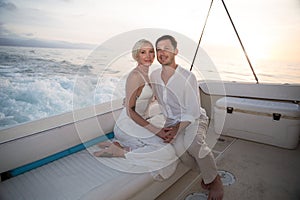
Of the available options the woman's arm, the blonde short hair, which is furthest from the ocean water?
the woman's arm

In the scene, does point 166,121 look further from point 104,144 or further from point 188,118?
Answer: point 104,144

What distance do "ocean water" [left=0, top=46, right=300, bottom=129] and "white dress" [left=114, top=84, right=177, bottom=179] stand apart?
1.61 feet

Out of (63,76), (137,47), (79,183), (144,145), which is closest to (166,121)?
(144,145)

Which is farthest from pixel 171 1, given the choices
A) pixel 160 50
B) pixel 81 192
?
pixel 81 192

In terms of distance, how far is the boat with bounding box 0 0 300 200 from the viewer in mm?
1043

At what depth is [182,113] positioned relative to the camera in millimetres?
1431

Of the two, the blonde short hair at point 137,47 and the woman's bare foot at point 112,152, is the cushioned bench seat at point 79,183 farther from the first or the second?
the blonde short hair at point 137,47

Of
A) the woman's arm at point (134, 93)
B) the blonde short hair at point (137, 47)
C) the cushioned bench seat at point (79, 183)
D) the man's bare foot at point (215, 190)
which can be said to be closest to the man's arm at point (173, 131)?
the woman's arm at point (134, 93)

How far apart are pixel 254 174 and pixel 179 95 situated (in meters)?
0.86

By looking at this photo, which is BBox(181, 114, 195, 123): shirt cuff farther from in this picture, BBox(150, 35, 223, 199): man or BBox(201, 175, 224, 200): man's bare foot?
BBox(201, 175, 224, 200): man's bare foot

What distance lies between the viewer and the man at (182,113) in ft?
4.14

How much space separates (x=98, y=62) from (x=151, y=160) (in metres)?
1.37

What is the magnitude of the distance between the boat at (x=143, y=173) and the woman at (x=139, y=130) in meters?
0.09

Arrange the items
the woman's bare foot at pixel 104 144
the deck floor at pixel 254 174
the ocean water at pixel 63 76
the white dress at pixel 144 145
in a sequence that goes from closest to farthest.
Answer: the white dress at pixel 144 145 → the deck floor at pixel 254 174 → the woman's bare foot at pixel 104 144 → the ocean water at pixel 63 76
